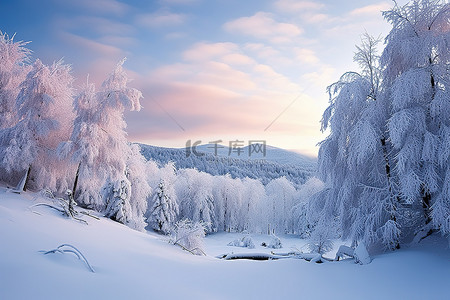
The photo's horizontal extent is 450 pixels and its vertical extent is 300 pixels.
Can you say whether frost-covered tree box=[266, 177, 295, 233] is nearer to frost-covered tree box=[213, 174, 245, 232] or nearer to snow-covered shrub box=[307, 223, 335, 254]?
frost-covered tree box=[213, 174, 245, 232]

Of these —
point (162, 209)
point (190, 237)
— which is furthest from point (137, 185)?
point (190, 237)

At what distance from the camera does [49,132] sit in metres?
13.2

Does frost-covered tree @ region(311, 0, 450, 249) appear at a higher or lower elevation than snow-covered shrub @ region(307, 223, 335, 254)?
higher

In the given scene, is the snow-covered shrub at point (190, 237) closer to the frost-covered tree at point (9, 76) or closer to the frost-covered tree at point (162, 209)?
the frost-covered tree at point (9, 76)

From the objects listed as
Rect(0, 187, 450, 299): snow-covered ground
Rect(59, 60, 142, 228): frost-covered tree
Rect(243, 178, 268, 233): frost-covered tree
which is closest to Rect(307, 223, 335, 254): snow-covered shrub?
Rect(0, 187, 450, 299): snow-covered ground

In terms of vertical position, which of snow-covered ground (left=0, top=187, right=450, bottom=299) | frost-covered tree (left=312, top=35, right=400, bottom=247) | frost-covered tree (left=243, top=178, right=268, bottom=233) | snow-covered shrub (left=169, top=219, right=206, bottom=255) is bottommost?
frost-covered tree (left=243, top=178, right=268, bottom=233)

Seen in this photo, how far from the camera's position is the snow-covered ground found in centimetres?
342

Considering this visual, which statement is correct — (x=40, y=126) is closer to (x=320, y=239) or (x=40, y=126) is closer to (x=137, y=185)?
(x=137, y=185)

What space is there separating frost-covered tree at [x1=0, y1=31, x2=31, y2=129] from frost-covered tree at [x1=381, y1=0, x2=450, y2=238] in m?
17.1

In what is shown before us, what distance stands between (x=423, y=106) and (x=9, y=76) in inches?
740

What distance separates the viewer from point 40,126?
41.8 ft

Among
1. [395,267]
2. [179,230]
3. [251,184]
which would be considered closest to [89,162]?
[179,230]

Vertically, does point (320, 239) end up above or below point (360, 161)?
below

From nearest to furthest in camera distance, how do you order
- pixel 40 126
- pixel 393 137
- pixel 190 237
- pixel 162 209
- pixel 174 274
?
pixel 174 274
pixel 393 137
pixel 190 237
pixel 40 126
pixel 162 209
